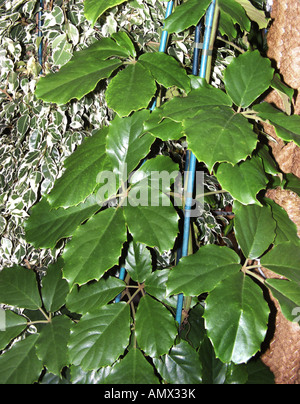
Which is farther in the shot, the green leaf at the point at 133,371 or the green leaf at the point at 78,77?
the green leaf at the point at 133,371

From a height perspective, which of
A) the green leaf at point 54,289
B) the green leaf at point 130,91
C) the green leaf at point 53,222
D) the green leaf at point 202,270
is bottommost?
the green leaf at point 54,289

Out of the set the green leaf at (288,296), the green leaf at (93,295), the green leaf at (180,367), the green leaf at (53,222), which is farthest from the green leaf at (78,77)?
the green leaf at (180,367)

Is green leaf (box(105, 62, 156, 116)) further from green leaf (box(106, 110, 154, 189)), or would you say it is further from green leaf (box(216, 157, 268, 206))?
green leaf (box(216, 157, 268, 206))

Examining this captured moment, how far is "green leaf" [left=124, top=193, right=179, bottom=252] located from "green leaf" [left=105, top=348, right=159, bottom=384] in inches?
13.5

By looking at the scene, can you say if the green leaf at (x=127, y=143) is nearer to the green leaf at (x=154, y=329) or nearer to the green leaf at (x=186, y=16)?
the green leaf at (x=186, y=16)

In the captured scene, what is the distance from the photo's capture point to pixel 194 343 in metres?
1.10

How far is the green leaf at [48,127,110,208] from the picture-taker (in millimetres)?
774

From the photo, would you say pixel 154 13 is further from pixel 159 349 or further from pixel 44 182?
pixel 159 349

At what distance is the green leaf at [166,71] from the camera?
0.80 m

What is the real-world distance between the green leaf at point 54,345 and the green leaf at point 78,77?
2.09 feet

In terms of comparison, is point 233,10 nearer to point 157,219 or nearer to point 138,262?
point 157,219

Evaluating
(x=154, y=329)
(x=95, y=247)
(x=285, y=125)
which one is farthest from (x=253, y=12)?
(x=154, y=329)

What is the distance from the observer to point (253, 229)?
89cm
